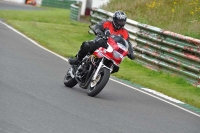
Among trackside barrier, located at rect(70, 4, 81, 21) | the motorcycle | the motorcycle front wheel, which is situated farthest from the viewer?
trackside barrier, located at rect(70, 4, 81, 21)

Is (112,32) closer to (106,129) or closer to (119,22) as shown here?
(119,22)

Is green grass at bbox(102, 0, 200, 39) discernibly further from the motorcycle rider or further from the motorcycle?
the motorcycle

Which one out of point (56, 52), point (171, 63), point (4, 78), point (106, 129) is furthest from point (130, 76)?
point (106, 129)

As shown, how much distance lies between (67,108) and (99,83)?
192cm

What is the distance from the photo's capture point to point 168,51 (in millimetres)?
18203

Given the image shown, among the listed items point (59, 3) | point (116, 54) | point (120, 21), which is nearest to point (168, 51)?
point (120, 21)

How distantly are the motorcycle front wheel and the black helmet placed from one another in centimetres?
102

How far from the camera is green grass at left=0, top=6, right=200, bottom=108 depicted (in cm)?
1568

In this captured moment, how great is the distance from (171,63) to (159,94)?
3.45 meters

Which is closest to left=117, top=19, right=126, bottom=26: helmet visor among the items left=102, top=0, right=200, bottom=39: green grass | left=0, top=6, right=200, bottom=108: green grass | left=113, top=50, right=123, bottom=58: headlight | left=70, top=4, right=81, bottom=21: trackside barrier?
left=113, top=50, right=123, bottom=58: headlight

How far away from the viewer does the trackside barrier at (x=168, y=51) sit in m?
17.0

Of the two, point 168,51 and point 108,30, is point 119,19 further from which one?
point 168,51

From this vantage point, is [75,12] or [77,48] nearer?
[77,48]

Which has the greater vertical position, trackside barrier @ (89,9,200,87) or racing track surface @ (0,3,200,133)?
racing track surface @ (0,3,200,133)
